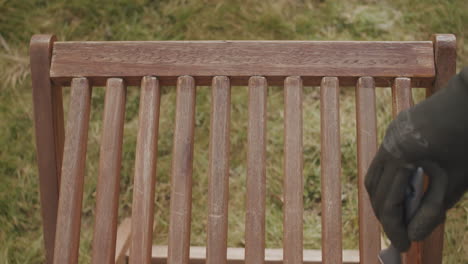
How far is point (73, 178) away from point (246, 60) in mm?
471

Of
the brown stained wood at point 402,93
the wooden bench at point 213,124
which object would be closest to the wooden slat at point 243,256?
the wooden bench at point 213,124

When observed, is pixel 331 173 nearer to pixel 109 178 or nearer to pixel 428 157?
pixel 428 157

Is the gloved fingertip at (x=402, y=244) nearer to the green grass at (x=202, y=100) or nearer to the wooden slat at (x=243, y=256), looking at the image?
the wooden slat at (x=243, y=256)

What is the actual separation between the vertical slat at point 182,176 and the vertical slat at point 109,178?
13 cm

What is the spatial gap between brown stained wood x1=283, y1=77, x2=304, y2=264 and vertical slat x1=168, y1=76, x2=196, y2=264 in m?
0.21

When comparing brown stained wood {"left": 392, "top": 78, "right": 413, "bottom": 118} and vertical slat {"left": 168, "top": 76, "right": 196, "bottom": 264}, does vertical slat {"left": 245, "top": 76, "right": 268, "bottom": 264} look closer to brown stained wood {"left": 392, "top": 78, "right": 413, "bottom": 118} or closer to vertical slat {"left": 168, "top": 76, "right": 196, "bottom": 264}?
vertical slat {"left": 168, "top": 76, "right": 196, "bottom": 264}

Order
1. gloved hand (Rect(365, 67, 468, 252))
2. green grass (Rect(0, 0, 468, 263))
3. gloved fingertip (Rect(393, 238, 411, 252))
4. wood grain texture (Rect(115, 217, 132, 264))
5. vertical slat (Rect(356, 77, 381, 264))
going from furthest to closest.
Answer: green grass (Rect(0, 0, 468, 263)) < wood grain texture (Rect(115, 217, 132, 264)) < vertical slat (Rect(356, 77, 381, 264)) < gloved fingertip (Rect(393, 238, 411, 252)) < gloved hand (Rect(365, 67, 468, 252))

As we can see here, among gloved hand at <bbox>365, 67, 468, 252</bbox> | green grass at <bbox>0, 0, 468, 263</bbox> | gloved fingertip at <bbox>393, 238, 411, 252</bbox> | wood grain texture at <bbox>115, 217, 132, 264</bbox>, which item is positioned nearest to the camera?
gloved hand at <bbox>365, 67, 468, 252</bbox>

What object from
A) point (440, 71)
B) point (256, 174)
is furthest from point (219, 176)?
point (440, 71)

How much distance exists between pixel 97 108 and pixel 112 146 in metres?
1.07

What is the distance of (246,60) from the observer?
1183 millimetres

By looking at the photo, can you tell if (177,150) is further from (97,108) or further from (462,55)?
(462,55)

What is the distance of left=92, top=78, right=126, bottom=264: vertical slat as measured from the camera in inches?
43.6

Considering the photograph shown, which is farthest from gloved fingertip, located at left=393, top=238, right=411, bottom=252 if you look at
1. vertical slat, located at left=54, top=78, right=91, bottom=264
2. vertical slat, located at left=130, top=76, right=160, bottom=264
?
vertical slat, located at left=54, top=78, right=91, bottom=264
